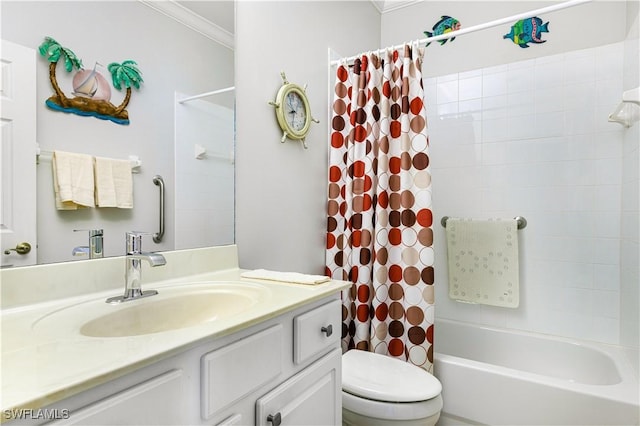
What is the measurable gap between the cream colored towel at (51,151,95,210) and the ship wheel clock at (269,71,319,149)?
817 mm

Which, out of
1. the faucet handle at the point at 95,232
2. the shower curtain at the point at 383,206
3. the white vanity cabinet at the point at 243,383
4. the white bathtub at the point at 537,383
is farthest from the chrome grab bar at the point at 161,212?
the white bathtub at the point at 537,383

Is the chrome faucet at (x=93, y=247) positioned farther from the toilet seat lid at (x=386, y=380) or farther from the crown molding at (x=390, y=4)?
the crown molding at (x=390, y=4)

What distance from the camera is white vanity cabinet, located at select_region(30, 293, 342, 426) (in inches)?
21.4

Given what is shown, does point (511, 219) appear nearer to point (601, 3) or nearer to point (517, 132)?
point (517, 132)

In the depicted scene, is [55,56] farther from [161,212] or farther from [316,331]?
[316,331]

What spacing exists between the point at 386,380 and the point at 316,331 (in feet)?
1.92

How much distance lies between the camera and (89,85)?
0.98 meters

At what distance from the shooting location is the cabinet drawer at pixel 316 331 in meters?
0.94

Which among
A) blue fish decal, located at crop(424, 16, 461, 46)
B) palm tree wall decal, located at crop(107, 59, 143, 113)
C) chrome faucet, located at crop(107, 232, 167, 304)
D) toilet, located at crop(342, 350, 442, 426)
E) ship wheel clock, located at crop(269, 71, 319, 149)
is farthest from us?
blue fish decal, located at crop(424, 16, 461, 46)

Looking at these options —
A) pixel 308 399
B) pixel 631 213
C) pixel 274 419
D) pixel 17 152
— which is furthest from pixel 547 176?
pixel 17 152

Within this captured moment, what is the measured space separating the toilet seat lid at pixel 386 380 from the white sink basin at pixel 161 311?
63cm

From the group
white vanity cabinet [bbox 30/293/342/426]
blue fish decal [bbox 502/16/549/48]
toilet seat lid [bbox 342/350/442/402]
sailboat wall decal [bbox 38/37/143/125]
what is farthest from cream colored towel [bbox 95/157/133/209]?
blue fish decal [bbox 502/16/549/48]

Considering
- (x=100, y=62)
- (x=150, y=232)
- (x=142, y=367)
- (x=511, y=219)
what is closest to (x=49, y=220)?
(x=150, y=232)

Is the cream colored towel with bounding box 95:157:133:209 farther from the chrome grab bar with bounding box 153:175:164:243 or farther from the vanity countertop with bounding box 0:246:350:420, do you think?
the vanity countertop with bounding box 0:246:350:420
